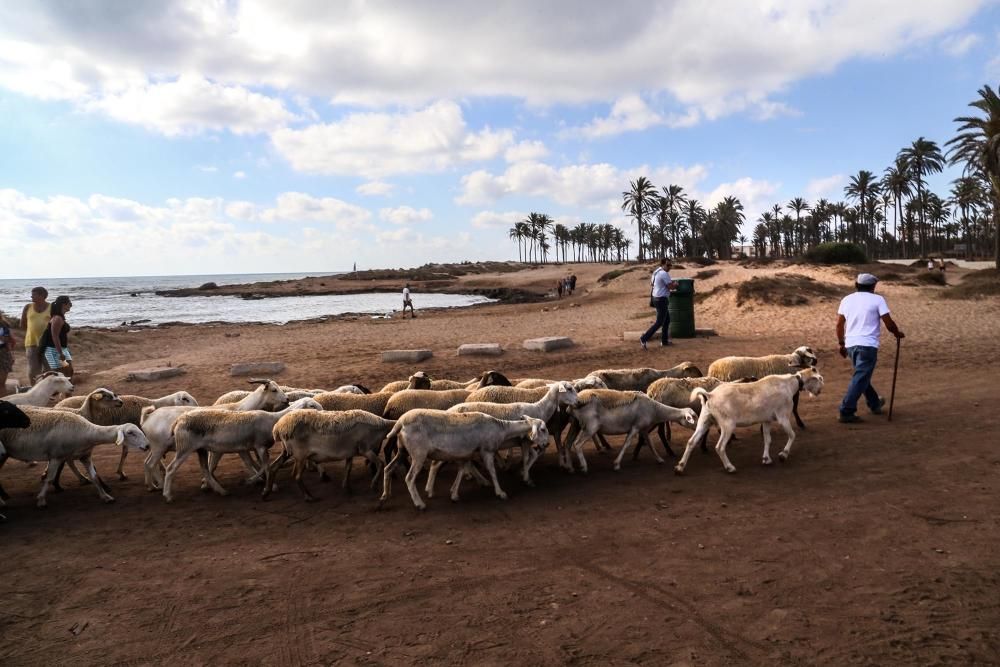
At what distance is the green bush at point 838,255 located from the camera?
46062 millimetres

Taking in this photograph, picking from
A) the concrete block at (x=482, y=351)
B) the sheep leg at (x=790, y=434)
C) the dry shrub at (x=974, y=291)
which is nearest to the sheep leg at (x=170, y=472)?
the sheep leg at (x=790, y=434)

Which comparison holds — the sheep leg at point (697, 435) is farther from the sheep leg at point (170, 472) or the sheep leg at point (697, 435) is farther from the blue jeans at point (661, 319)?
the blue jeans at point (661, 319)

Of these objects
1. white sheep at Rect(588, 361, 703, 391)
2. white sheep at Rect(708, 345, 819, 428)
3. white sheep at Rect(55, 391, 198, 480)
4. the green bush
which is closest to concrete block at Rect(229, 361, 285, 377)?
white sheep at Rect(55, 391, 198, 480)

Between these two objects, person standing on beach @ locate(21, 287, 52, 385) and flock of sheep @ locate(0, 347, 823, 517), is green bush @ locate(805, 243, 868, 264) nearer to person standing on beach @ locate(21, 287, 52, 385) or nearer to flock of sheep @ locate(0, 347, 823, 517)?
flock of sheep @ locate(0, 347, 823, 517)

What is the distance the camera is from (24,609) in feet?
17.3

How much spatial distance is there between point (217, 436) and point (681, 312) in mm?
15307

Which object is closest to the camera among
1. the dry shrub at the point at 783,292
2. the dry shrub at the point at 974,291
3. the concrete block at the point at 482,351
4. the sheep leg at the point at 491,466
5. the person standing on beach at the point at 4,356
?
the sheep leg at the point at 491,466

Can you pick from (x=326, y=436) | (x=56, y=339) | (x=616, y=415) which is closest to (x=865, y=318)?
(x=616, y=415)

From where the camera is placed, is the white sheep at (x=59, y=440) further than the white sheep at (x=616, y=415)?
No

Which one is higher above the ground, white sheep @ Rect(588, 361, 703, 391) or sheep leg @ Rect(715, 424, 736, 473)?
white sheep @ Rect(588, 361, 703, 391)

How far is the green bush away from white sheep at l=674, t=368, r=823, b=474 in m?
43.4

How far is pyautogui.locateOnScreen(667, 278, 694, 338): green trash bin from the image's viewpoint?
19.5 meters

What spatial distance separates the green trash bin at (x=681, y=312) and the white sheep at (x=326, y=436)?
13816 mm

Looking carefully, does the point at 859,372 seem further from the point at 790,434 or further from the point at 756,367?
the point at 790,434
